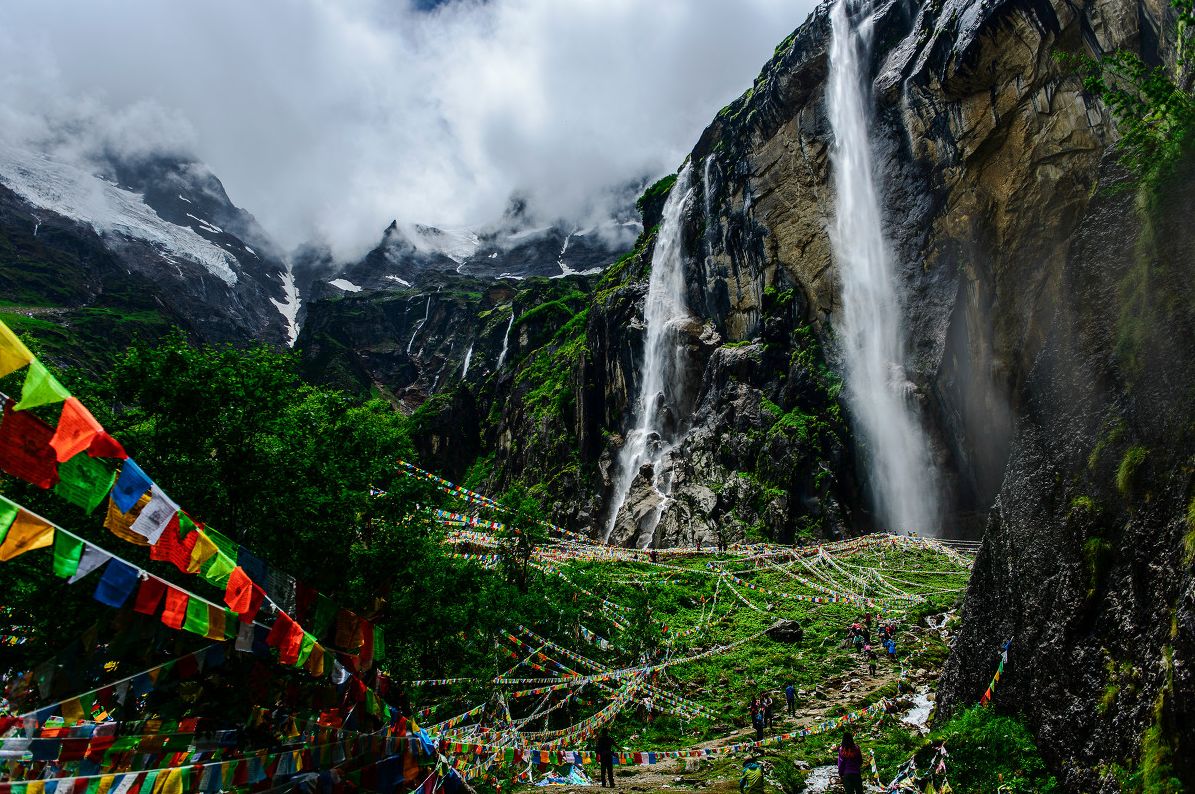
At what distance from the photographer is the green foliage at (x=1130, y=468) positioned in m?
7.07

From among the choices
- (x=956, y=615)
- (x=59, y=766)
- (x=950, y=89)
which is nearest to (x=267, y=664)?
(x=59, y=766)

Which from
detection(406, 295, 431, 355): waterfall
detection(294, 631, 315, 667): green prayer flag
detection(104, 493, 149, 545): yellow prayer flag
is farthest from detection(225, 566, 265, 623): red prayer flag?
detection(406, 295, 431, 355): waterfall

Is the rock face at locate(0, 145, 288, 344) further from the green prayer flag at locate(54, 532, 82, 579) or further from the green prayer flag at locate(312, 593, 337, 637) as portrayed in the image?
the green prayer flag at locate(54, 532, 82, 579)

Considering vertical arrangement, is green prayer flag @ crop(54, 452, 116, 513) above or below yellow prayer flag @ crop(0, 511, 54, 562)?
above

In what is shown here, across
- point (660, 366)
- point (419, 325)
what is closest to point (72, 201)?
point (419, 325)

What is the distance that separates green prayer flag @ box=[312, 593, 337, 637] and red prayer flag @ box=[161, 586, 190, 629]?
2159mm

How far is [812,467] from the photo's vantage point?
4197 cm

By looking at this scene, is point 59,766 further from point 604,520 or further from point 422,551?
point 604,520

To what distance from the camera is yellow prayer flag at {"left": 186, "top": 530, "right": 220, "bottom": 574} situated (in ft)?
18.2

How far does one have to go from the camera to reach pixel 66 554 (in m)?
4.62

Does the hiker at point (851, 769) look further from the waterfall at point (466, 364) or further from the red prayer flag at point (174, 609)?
the waterfall at point (466, 364)

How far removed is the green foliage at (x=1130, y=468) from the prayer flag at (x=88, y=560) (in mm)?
9902

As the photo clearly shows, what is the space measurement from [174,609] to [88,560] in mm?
1016

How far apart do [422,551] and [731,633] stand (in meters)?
15.0
